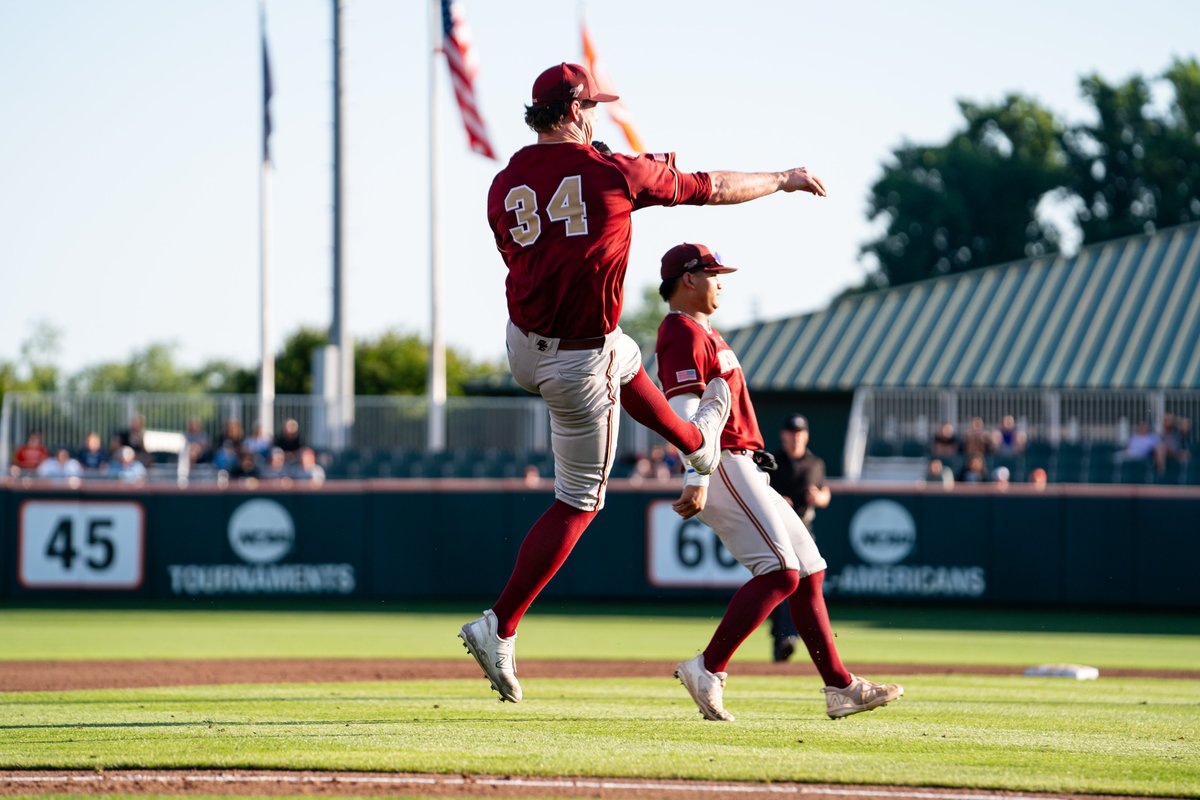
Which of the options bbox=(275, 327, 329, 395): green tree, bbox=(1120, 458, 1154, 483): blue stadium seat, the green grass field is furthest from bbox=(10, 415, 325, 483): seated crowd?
bbox=(275, 327, 329, 395): green tree

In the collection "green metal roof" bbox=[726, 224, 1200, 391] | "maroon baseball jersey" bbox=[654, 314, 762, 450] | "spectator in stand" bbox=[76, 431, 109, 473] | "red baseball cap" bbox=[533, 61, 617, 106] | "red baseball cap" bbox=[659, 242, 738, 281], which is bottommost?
"spectator in stand" bbox=[76, 431, 109, 473]

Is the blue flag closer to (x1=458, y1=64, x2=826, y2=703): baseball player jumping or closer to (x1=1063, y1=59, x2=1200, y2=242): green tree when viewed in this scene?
(x1=458, y1=64, x2=826, y2=703): baseball player jumping

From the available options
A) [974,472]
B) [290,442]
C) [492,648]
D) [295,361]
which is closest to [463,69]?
[290,442]

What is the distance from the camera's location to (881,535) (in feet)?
59.5

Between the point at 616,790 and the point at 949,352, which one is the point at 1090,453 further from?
the point at 616,790

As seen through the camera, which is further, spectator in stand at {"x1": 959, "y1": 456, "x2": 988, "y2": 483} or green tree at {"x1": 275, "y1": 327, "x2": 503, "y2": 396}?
green tree at {"x1": 275, "y1": 327, "x2": 503, "y2": 396}

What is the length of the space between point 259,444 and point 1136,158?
42495 mm

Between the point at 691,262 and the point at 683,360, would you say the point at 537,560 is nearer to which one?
the point at 683,360

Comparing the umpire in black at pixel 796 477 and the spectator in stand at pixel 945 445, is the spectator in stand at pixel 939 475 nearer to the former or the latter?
the spectator in stand at pixel 945 445

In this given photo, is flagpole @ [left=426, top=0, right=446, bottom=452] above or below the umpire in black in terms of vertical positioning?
above

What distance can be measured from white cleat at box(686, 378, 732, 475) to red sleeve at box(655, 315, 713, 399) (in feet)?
0.19

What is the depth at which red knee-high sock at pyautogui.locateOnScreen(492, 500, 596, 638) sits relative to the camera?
5430 millimetres

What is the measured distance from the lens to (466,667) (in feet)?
36.1

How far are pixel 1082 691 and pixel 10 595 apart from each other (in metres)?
14.2
